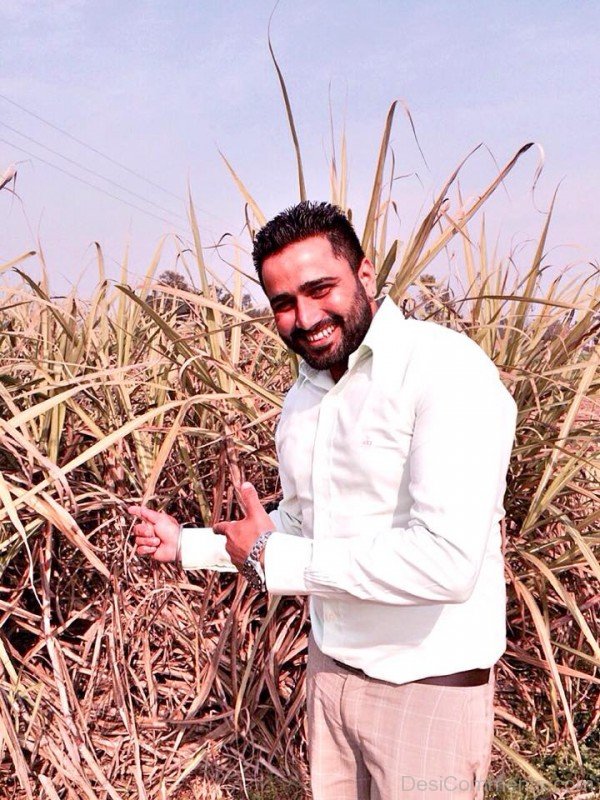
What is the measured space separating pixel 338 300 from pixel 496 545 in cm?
53

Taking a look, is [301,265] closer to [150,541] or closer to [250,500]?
[250,500]

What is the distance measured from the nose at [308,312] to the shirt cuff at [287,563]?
0.38 meters

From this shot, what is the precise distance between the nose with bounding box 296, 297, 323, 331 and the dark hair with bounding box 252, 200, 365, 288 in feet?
0.33

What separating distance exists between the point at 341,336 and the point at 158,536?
0.57 metres

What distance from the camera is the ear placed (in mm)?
1607

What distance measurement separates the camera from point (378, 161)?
2346 mm

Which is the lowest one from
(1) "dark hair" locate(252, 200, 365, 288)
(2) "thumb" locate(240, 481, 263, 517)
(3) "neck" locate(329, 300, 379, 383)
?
(2) "thumb" locate(240, 481, 263, 517)

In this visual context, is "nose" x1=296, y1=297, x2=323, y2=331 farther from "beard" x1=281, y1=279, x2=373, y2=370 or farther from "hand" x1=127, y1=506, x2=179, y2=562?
"hand" x1=127, y1=506, x2=179, y2=562

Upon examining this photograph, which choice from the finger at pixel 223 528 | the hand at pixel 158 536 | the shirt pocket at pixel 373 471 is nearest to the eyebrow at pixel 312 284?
the shirt pocket at pixel 373 471

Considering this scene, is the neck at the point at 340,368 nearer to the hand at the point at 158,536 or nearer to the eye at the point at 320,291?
the eye at the point at 320,291

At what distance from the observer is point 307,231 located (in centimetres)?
150

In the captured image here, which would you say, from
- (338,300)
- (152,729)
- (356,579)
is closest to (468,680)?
(356,579)

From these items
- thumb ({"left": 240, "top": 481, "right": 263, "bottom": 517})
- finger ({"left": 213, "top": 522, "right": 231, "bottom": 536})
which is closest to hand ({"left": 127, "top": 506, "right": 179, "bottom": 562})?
finger ({"left": 213, "top": 522, "right": 231, "bottom": 536})

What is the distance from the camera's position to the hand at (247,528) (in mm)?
1401
